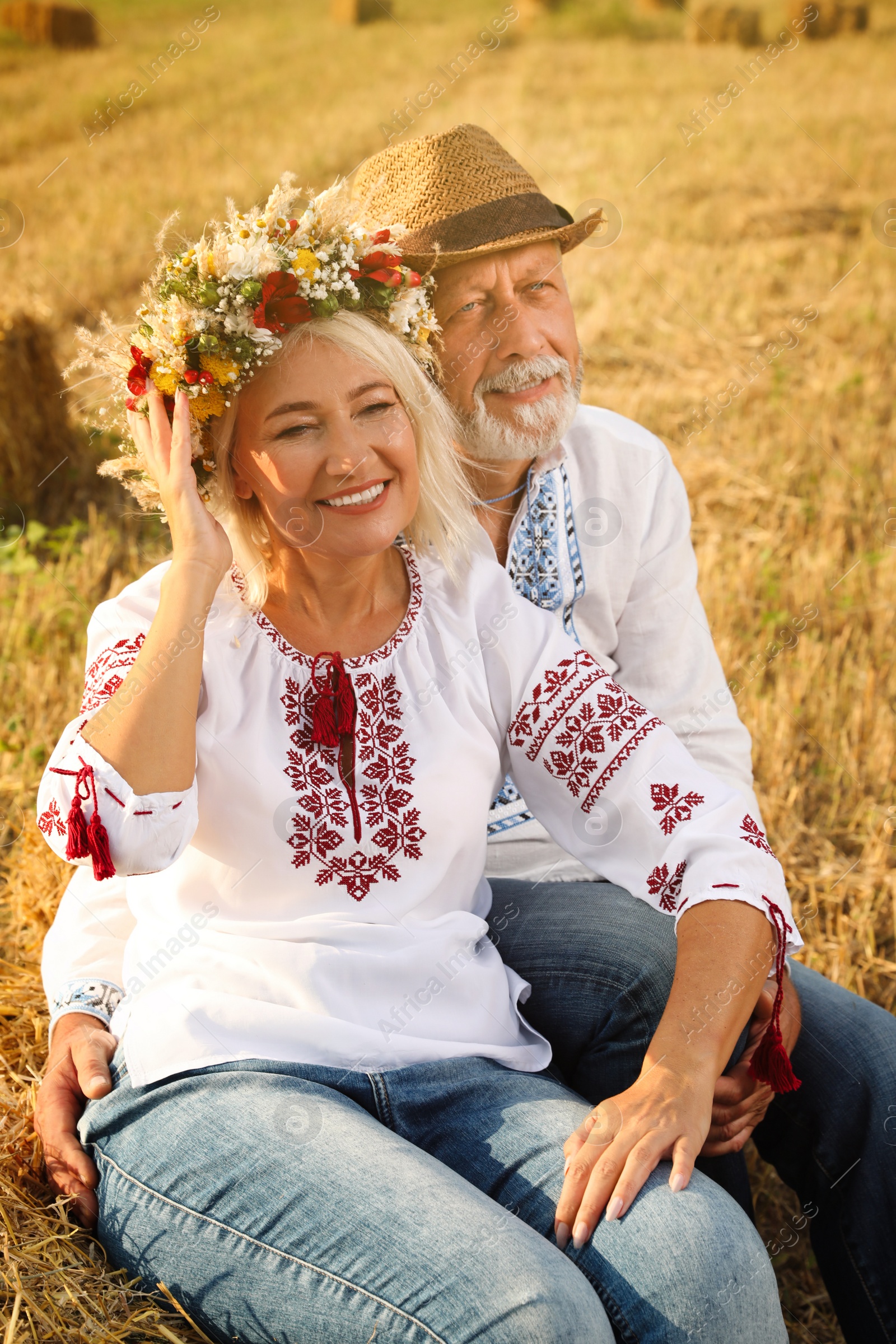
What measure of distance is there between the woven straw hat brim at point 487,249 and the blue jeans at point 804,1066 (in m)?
1.57

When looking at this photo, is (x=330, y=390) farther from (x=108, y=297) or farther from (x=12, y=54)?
(x=12, y=54)

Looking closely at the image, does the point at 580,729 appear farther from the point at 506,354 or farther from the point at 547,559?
the point at 506,354

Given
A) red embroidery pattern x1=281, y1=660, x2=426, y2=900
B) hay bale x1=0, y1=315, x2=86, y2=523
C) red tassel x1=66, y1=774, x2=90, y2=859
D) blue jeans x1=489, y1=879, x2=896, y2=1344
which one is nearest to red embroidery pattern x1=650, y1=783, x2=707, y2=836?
blue jeans x1=489, y1=879, x2=896, y2=1344

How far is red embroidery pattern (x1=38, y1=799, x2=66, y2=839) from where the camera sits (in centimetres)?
193

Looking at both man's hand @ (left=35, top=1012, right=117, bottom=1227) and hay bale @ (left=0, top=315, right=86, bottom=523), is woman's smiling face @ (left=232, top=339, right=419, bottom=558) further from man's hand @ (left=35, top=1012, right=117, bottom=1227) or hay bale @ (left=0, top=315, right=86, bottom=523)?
hay bale @ (left=0, top=315, right=86, bottom=523)

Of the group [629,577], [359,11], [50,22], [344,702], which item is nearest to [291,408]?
[344,702]

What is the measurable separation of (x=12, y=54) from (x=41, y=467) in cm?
1113

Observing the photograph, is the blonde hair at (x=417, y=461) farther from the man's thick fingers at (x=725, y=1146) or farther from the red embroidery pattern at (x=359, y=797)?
the man's thick fingers at (x=725, y=1146)

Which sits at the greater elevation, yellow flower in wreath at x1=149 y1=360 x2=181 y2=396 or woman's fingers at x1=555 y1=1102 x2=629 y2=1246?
yellow flower in wreath at x1=149 y1=360 x2=181 y2=396

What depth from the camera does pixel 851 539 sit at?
5297 millimetres

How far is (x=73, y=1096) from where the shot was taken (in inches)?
86.5

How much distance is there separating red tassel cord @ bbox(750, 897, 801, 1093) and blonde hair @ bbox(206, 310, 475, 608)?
0.95 meters

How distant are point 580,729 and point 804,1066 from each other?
870mm

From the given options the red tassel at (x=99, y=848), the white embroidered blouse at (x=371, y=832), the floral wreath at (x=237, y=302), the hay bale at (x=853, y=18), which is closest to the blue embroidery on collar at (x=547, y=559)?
the white embroidered blouse at (x=371, y=832)
